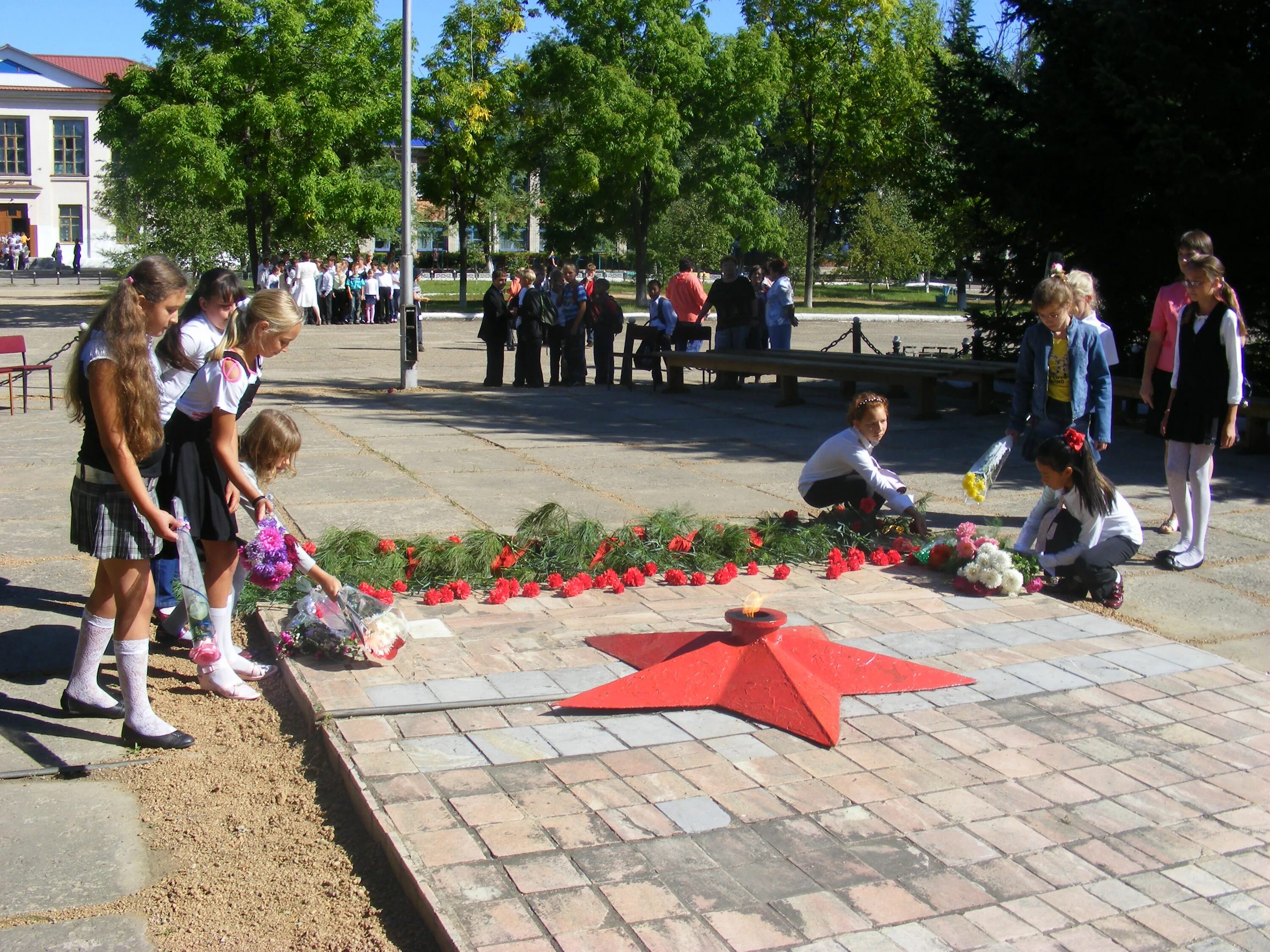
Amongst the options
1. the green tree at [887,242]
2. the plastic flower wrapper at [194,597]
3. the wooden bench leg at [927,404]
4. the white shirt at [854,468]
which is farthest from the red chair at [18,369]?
the green tree at [887,242]

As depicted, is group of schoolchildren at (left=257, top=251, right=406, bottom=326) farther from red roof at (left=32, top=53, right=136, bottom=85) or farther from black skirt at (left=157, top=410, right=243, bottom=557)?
red roof at (left=32, top=53, right=136, bottom=85)

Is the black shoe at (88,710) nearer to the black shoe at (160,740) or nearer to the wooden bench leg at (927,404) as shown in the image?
the black shoe at (160,740)

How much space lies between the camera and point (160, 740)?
14.4 ft

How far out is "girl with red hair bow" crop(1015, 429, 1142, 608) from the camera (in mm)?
6418

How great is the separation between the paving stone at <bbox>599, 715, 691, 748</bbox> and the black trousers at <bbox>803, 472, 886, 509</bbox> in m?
3.19

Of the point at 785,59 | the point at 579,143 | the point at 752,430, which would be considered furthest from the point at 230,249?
the point at 752,430

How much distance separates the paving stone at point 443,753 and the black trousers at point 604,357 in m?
12.3

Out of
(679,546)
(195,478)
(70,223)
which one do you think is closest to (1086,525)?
(679,546)

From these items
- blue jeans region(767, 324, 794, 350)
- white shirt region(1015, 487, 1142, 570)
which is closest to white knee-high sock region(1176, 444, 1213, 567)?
white shirt region(1015, 487, 1142, 570)

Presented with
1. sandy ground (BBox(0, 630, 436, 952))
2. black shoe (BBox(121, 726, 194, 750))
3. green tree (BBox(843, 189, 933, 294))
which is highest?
green tree (BBox(843, 189, 933, 294))

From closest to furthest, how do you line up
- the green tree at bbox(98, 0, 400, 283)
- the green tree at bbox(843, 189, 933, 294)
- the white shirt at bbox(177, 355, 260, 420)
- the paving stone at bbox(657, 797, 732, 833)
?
the paving stone at bbox(657, 797, 732, 833) → the white shirt at bbox(177, 355, 260, 420) → the green tree at bbox(98, 0, 400, 283) → the green tree at bbox(843, 189, 933, 294)

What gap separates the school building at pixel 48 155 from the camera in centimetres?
6806

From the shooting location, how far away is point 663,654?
5.12 metres

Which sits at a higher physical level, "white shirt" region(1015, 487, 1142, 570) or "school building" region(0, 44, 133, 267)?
"school building" region(0, 44, 133, 267)
